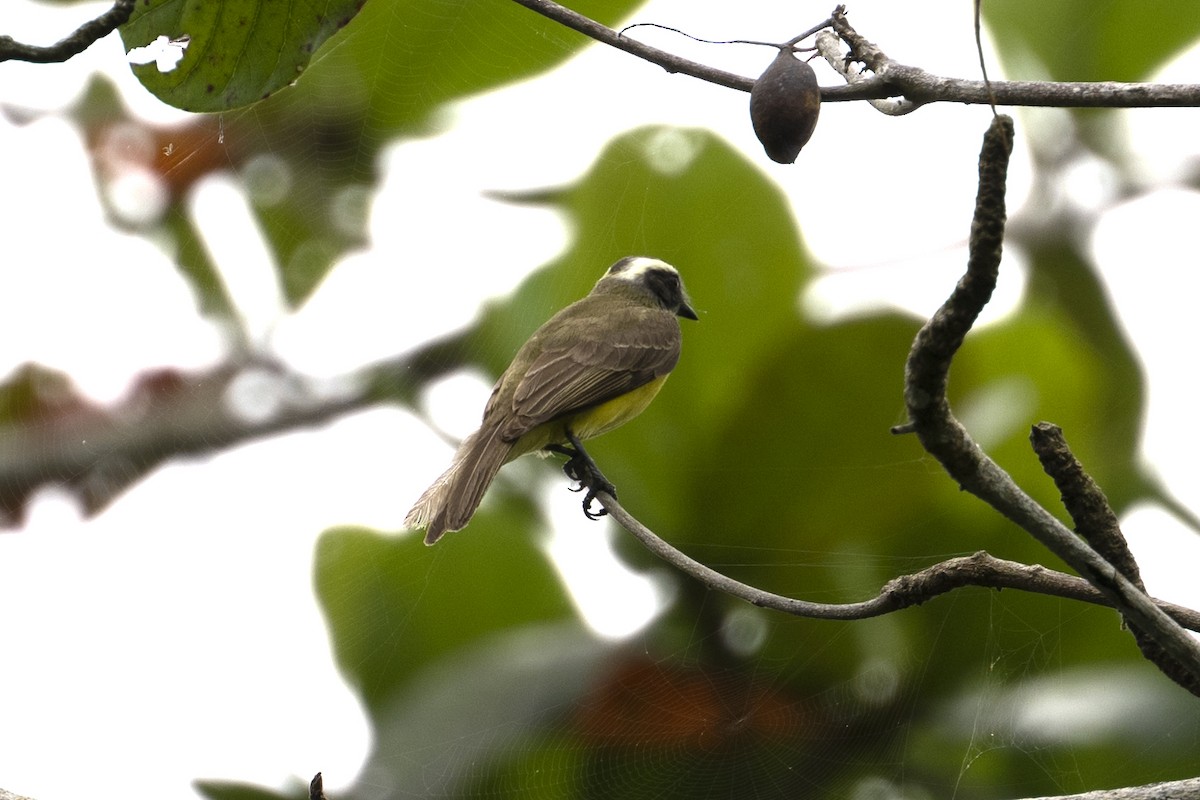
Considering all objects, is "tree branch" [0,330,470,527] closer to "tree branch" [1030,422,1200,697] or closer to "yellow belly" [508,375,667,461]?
"yellow belly" [508,375,667,461]

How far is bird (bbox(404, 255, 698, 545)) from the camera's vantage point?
11.4 ft

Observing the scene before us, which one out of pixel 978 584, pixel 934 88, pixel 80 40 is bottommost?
pixel 978 584

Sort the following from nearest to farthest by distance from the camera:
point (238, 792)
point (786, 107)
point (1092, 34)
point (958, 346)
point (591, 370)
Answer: point (958, 346) → point (786, 107) → point (238, 792) → point (1092, 34) → point (591, 370)

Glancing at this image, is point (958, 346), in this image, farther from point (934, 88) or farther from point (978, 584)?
point (934, 88)

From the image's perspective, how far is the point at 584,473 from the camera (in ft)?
12.3

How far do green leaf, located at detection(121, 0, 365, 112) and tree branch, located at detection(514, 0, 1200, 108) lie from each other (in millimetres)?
398

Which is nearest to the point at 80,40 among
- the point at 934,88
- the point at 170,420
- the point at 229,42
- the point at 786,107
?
the point at 229,42

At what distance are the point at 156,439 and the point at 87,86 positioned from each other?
4.13 feet

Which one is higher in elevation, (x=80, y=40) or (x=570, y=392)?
(x=80, y=40)

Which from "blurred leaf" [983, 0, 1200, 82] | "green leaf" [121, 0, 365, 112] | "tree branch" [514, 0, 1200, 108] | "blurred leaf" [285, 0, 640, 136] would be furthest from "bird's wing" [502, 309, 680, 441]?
"tree branch" [514, 0, 1200, 108]

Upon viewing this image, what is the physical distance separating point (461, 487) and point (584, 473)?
572 millimetres

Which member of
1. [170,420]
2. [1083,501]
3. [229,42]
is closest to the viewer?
[1083,501]

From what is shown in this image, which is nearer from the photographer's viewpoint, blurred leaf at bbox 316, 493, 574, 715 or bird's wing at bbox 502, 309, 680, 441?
blurred leaf at bbox 316, 493, 574, 715

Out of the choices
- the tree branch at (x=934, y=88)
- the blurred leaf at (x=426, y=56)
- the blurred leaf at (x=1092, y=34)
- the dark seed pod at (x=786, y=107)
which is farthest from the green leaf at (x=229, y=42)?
the blurred leaf at (x=1092, y=34)
